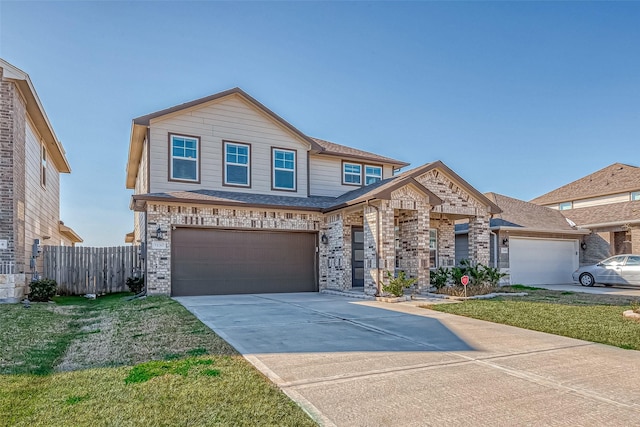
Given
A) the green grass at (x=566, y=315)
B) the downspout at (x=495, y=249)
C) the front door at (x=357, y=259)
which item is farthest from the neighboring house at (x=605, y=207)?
the front door at (x=357, y=259)

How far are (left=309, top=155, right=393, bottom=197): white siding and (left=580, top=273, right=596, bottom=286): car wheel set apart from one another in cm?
1049

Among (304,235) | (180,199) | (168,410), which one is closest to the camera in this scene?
(168,410)

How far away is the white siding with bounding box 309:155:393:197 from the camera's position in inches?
639

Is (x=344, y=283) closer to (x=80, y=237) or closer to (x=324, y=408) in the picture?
(x=324, y=408)

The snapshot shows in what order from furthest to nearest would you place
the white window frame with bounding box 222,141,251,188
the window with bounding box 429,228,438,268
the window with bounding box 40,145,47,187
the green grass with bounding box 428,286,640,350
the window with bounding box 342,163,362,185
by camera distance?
the window with bounding box 342,163,362,185 → the window with bounding box 429,228,438,268 → the window with bounding box 40,145,47,187 → the white window frame with bounding box 222,141,251,188 → the green grass with bounding box 428,286,640,350

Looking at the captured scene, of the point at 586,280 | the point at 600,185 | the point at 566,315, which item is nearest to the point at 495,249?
the point at 586,280

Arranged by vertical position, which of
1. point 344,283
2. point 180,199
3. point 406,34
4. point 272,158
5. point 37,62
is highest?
point 406,34

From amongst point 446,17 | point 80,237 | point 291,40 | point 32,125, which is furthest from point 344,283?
point 80,237

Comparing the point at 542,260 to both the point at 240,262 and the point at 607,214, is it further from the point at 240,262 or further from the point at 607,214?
the point at 240,262

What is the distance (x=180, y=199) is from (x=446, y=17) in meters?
9.77

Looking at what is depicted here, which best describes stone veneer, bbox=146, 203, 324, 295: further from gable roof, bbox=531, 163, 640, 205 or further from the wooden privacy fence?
gable roof, bbox=531, 163, 640, 205

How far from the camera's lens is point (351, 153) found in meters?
16.8

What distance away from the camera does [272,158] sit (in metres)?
15.3

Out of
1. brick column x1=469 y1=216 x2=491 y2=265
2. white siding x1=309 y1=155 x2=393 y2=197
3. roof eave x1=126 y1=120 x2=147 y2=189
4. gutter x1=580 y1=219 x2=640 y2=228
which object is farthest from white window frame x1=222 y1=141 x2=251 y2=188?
gutter x1=580 y1=219 x2=640 y2=228
